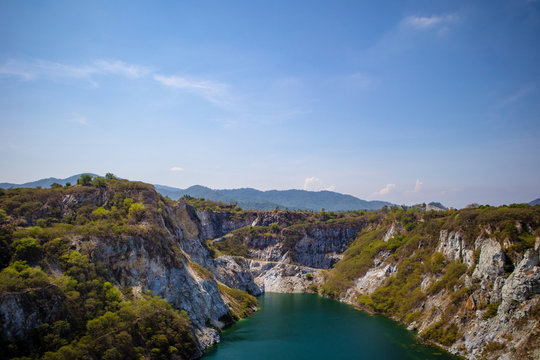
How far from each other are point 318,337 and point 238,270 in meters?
47.9

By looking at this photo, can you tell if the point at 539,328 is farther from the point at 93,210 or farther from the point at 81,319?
the point at 93,210

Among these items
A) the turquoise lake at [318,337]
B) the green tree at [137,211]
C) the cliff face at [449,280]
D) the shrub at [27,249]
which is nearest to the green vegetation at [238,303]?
the turquoise lake at [318,337]

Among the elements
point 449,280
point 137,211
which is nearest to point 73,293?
point 137,211

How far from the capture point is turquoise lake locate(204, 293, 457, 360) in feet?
Answer: 188

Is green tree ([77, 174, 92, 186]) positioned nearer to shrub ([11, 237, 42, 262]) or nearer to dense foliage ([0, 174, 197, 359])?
dense foliage ([0, 174, 197, 359])

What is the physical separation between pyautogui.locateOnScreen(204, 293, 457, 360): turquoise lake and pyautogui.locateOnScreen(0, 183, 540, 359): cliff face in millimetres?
3852

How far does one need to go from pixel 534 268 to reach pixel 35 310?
6882cm

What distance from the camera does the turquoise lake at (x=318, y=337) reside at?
188 feet

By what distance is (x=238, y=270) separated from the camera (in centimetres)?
11112

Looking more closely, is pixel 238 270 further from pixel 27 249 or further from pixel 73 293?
pixel 27 249

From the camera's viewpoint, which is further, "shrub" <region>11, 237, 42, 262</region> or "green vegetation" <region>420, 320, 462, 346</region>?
"green vegetation" <region>420, 320, 462, 346</region>

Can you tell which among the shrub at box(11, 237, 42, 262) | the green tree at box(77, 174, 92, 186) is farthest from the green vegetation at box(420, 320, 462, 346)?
the green tree at box(77, 174, 92, 186)

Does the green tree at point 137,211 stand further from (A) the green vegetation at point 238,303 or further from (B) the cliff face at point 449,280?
(B) the cliff face at point 449,280

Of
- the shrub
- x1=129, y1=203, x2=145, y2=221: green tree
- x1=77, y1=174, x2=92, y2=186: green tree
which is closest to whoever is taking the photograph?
the shrub
